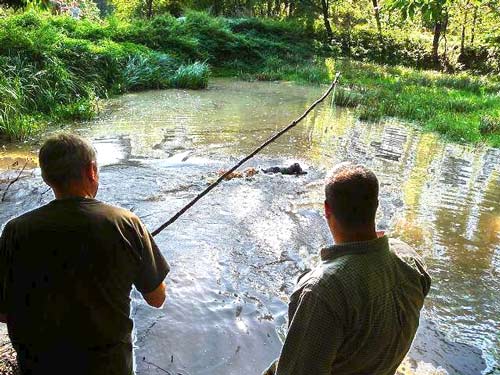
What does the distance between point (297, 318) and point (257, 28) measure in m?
28.7

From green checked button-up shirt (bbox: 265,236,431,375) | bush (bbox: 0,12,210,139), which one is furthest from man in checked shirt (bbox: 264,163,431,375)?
bush (bbox: 0,12,210,139)

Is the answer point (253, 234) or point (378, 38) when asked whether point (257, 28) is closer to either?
point (378, 38)

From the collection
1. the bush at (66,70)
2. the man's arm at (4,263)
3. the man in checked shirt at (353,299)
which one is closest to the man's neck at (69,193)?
the man's arm at (4,263)

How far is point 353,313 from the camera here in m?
1.56

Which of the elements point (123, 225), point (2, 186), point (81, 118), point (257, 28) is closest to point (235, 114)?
point (81, 118)

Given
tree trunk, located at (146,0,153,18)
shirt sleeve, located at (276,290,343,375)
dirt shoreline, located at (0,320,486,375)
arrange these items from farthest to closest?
tree trunk, located at (146,0,153,18), dirt shoreline, located at (0,320,486,375), shirt sleeve, located at (276,290,343,375)

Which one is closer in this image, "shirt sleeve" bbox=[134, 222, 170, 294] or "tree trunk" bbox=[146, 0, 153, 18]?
"shirt sleeve" bbox=[134, 222, 170, 294]

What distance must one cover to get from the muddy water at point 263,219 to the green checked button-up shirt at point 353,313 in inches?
77.4

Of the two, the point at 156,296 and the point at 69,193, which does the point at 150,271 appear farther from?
the point at 69,193

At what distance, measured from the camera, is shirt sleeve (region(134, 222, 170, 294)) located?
1918mm

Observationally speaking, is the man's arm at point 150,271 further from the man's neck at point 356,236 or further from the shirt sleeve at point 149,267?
the man's neck at point 356,236

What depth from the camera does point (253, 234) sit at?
5750 mm

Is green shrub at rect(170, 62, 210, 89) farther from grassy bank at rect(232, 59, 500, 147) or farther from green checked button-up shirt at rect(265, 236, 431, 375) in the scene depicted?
green checked button-up shirt at rect(265, 236, 431, 375)

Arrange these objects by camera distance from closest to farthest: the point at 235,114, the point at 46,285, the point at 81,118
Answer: the point at 46,285 < the point at 81,118 < the point at 235,114
